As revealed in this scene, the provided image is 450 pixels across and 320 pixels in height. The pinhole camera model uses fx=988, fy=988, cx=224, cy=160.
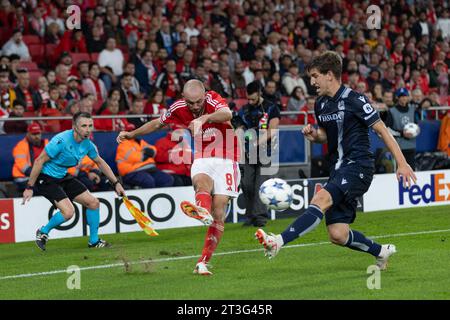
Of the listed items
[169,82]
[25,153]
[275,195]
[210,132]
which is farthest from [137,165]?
[210,132]

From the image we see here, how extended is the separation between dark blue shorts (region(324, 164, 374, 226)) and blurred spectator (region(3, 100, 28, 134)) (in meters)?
8.10

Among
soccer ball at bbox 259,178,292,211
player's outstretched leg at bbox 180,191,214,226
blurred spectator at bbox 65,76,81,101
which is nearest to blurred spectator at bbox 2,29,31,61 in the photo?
blurred spectator at bbox 65,76,81,101

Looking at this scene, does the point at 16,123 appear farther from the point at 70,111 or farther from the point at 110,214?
the point at 110,214

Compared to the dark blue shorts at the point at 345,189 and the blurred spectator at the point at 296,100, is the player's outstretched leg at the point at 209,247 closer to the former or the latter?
the dark blue shorts at the point at 345,189

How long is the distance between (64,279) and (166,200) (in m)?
5.59

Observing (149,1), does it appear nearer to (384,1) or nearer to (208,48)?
(208,48)

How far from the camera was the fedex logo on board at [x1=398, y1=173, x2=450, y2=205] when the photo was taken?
1812 centimetres

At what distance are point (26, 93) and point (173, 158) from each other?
2.77 metres

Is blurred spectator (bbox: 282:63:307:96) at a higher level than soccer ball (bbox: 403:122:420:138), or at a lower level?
higher

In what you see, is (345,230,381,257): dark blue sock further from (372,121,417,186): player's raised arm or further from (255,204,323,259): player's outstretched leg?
(372,121,417,186): player's raised arm

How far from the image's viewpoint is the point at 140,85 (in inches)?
781

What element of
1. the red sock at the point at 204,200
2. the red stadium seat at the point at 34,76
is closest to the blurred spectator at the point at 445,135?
the red stadium seat at the point at 34,76
